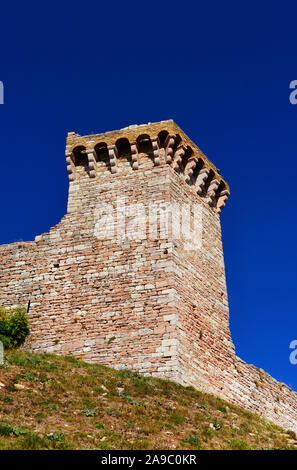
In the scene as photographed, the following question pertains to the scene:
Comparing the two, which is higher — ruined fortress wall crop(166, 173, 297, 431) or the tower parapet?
the tower parapet

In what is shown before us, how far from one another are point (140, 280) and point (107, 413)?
5.30m

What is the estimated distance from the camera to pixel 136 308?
15.9 meters

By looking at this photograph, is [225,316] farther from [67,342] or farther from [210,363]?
[67,342]

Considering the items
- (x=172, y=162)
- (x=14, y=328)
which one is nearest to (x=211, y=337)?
(x=172, y=162)

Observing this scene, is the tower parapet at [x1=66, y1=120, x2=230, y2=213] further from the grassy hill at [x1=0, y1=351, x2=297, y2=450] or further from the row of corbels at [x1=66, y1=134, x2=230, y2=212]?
the grassy hill at [x1=0, y1=351, x2=297, y2=450]

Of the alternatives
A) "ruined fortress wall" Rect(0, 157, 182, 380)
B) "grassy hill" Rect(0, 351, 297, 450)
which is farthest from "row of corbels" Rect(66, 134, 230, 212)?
"grassy hill" Rect(0, 351, 297, 450)

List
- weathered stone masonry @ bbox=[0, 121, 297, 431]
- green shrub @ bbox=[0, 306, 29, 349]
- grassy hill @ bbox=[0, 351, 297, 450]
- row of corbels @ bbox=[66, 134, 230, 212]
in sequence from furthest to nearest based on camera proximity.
A: row of corbels @ bbox=[66, 134, 230, 212] < green shrub @ bbox=[0, 306, 29, 349] < weathered stone masonry @ bbox=[0, 121, 297, 431] < grassy hill @ bbox=[0, 351, 297, 450]

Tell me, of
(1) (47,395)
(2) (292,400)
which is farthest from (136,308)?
(2) (292,400)

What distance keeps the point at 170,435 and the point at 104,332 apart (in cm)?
539

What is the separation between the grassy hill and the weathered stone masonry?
1122mm

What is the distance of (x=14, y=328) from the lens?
1662 cm

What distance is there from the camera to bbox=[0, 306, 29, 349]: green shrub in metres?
16.5

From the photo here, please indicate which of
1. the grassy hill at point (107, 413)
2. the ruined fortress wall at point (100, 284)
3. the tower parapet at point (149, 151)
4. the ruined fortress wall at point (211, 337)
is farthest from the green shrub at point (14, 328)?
the tower parapet at point (149, 151)

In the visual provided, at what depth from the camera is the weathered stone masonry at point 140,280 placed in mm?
15547
